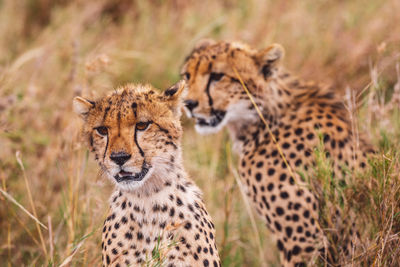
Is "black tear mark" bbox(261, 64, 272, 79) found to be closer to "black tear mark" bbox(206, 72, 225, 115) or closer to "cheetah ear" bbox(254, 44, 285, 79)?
"cheetah ear" bbox(254, 44, 285, 79)

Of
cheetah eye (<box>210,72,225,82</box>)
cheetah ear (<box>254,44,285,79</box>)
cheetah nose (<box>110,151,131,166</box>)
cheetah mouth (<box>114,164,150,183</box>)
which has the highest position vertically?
cheetah ear (<box>254,44,285,79</box>)

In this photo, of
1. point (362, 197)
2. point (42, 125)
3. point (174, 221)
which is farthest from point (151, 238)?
point (42, 125)

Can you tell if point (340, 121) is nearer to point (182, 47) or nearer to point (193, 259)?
point (193, 259)

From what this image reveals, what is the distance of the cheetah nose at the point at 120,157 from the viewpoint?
2.09 metres

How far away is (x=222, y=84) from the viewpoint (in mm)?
3547

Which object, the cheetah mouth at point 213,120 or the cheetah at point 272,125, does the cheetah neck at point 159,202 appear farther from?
the cheetah mouth at point 213,120

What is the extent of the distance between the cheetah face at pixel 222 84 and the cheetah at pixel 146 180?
1165 mm

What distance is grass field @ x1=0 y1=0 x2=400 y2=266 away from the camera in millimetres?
2932

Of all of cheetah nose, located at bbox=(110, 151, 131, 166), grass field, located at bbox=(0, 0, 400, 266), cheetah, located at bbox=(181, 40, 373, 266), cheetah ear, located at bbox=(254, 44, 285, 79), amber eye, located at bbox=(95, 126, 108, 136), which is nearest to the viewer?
cheetah nose, located at bbox=(110, 151, 131, 166)

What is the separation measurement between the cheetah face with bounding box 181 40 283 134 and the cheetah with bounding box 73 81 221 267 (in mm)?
1165

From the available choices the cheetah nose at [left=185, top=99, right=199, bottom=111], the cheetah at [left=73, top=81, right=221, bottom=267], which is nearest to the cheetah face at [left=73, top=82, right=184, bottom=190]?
the cheetah at [left=73, top=81, right=221, bottom=267]

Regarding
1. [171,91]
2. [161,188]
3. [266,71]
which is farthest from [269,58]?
[161,188]

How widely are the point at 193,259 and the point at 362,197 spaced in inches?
43.8

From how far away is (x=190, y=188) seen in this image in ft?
7.78
